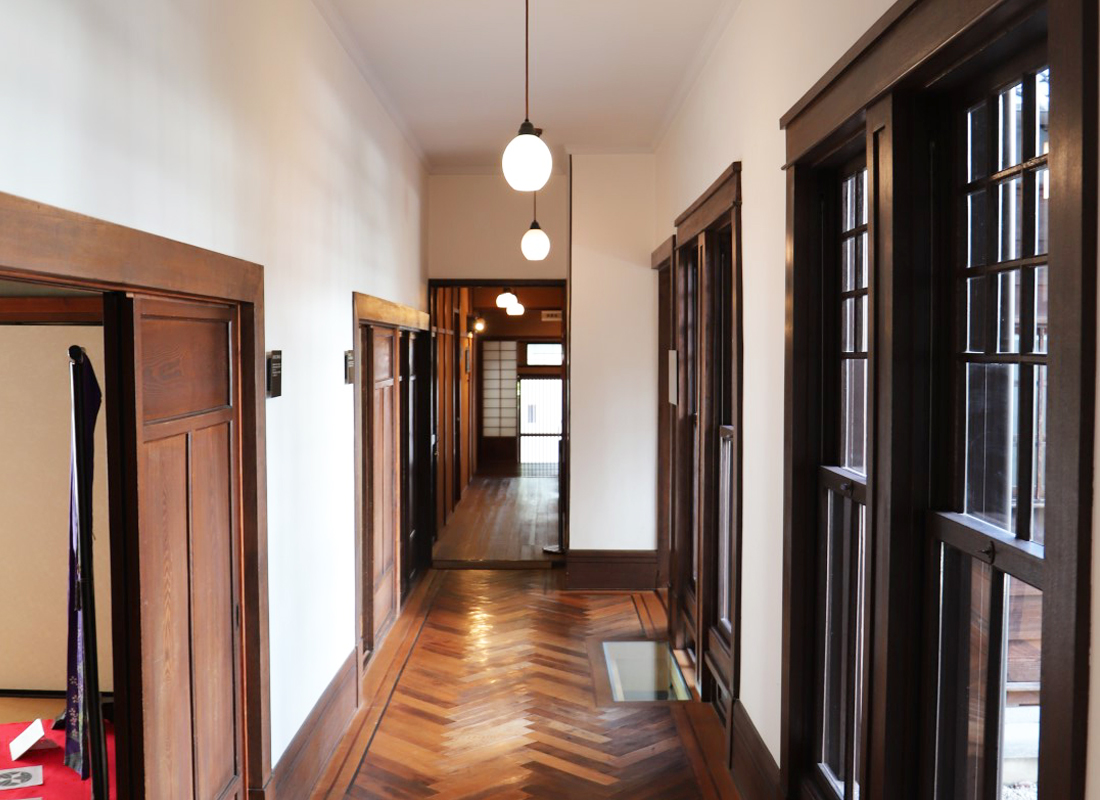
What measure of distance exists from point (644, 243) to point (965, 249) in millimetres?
4421

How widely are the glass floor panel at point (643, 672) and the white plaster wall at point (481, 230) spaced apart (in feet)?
10.1

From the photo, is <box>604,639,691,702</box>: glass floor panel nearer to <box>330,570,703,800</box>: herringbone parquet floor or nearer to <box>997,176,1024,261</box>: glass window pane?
<box>330,570,703,800</box>: herringbone parquet floor

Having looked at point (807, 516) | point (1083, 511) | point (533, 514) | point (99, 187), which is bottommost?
point (533, 514)

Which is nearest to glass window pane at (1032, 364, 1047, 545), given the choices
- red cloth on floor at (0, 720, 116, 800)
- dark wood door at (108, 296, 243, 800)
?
dark wood door at (108, 296, 243, 800)

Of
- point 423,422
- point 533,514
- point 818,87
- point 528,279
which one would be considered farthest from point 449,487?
point 818,87

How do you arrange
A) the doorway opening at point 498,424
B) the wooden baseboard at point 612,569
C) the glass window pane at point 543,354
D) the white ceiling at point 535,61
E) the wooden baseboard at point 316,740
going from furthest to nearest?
the glass window pane at point 543,354, the doorway opening at point 498,424, the wooden baseboard at point 612,569, the white ceiling at point 535,61, the wooden baseboard at point 316,740

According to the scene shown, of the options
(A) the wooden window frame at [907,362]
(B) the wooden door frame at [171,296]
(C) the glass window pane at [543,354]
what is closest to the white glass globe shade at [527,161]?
(A) the wooden window frame at [907,362]

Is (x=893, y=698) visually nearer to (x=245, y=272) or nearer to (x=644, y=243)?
(x=245, y=272)

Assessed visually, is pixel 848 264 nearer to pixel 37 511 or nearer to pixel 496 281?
pixel 37 511

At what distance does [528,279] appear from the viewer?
673 cm

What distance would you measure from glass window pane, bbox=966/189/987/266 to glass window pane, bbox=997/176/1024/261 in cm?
6

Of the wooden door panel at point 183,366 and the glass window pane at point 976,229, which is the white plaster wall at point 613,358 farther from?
the glass window pane at point 976,229

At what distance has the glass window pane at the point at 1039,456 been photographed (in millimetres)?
1434

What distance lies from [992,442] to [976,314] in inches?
10.4
